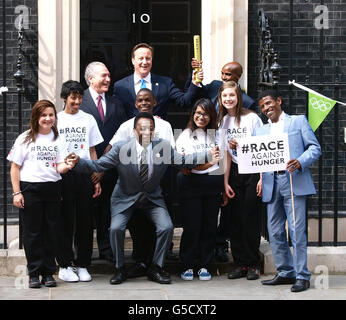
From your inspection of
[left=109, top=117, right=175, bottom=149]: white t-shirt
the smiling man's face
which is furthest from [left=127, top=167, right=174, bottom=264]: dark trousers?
the smiling man's face

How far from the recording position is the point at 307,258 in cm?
805

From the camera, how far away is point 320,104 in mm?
8078

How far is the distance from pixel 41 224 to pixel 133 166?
98 centimetres

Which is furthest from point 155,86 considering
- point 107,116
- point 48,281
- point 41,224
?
point 48,281

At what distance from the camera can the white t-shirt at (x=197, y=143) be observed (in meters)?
7.81

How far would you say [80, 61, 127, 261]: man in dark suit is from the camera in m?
8.01

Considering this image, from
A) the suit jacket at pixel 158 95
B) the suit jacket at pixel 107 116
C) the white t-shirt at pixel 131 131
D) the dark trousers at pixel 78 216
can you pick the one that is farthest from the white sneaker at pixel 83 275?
the suit jacket at pixel 158 95

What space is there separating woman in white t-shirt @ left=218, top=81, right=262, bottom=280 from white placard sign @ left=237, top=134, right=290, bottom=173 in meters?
0.29

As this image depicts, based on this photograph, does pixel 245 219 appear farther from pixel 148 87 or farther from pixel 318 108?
pixel 148 87

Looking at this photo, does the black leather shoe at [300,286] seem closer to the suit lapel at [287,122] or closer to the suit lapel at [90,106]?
the suit lapel at [287,122]

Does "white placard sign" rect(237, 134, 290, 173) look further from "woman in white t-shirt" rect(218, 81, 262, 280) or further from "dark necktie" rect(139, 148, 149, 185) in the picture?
"dark necktie" rect(139, 148, 149, 185)

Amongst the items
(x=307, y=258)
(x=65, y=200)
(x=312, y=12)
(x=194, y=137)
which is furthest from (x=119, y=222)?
(x=312, y=12)

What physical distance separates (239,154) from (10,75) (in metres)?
3.12

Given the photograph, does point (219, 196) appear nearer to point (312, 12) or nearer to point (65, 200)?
point (65, 200)
